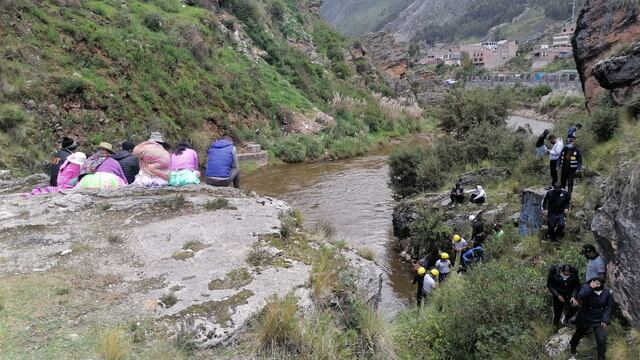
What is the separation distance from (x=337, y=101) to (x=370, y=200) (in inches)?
747

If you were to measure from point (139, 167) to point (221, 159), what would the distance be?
5.22 feet

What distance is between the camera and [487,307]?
739 centimetres

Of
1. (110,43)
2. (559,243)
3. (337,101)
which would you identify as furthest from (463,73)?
(559,243)

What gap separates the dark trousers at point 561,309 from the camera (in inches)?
273

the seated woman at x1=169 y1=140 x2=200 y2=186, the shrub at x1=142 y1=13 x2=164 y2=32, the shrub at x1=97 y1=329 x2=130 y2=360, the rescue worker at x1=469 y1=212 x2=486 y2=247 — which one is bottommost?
the rescue worker at x1=469 y1=212 x2=486 y2=247

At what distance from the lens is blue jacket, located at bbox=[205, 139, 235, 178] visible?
9625 mm

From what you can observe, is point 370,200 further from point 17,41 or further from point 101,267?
point 17,41

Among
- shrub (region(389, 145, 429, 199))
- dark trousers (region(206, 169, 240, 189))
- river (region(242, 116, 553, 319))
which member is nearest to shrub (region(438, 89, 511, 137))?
river (region(242, 116, 553, 319))

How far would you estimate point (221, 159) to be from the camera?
382 inches

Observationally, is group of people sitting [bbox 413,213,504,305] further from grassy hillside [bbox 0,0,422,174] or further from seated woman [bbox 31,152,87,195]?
grassy hillside [bbox 0,0,422,174]

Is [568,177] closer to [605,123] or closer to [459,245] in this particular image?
[459,245]

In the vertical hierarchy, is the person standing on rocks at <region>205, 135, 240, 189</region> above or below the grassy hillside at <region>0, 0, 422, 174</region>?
below

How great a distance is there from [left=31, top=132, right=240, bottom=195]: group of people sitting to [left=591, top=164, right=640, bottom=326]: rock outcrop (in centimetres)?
664

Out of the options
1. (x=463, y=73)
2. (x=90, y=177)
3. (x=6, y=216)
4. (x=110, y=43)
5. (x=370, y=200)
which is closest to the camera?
(x=6, y=216)
